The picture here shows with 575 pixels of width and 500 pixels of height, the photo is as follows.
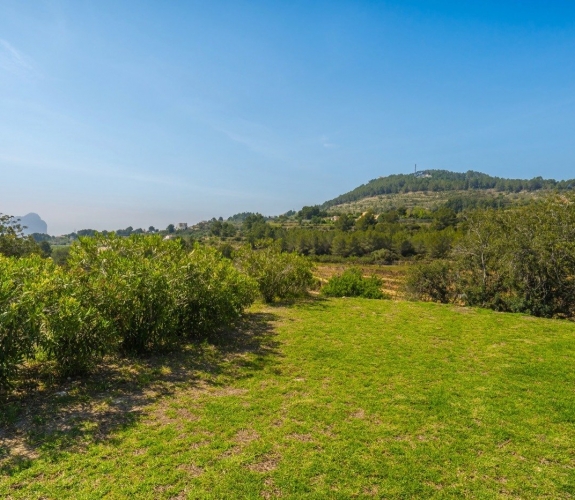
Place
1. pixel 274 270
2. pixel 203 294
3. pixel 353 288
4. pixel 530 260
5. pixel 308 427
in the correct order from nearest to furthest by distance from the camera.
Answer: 1. pixel 308 427
2. pixel 203 294
3. pixel 530 260
4. pixel 274 270
5. pixel 353 288

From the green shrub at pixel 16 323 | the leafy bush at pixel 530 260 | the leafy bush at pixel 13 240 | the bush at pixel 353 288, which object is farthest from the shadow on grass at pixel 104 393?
the leafy bush at pixel 13 240

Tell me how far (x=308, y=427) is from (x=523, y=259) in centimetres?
1268

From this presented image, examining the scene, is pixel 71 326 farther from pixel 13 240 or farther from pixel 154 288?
pixel 13 240

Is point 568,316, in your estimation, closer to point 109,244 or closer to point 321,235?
point 109,244

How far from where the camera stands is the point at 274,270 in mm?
14086

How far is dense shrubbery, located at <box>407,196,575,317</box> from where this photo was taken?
12711 mm

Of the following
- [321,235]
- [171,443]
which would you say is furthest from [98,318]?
[321,235]

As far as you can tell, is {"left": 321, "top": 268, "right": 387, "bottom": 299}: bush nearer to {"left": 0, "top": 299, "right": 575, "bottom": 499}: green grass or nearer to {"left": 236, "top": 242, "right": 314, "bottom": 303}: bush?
{"left": 236, "top": 242, "right": 314, "bottom": 303}: bush

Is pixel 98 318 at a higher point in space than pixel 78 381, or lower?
higher

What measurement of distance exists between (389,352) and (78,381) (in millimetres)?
6430

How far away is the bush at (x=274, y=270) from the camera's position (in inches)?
551

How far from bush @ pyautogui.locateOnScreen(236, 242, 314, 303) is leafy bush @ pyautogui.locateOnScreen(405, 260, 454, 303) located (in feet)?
25.2

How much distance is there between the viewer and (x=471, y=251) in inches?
619

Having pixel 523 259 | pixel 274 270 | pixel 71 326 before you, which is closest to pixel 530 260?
pixel 523 259
